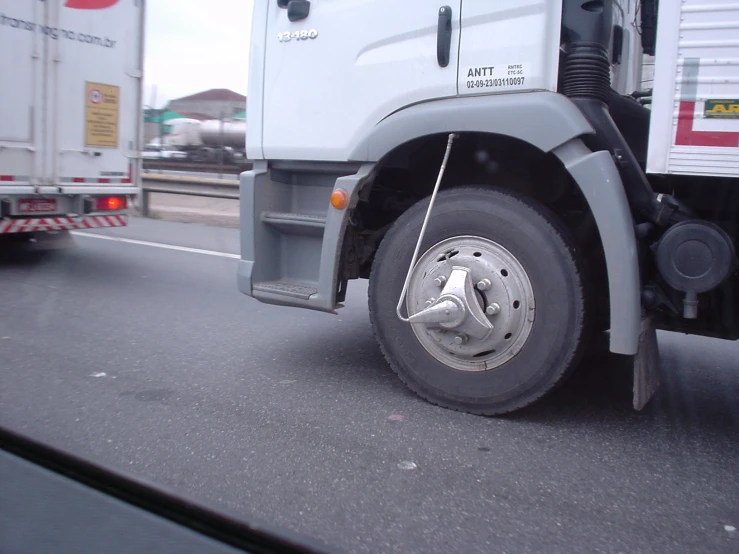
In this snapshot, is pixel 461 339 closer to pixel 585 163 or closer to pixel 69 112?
pixel 585 163

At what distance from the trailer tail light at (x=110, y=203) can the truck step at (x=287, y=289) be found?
5.00 metres

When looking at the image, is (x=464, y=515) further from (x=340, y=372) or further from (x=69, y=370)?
(x=69, y=370)

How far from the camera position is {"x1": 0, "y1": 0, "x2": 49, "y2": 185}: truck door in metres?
7.56

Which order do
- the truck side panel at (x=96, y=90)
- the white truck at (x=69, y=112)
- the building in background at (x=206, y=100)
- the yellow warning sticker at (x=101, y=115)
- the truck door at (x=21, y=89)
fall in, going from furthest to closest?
the building in background at (x=206, y=100) → the yellow warning sticker at (x=101, y=115) → the truck side panel at (x=96, y=90) → the white truck at (x=69, y=112) → the truck door at (x=21, y=89)

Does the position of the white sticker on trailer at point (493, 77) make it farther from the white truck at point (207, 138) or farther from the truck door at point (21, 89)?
the white truck at point (207, 138)

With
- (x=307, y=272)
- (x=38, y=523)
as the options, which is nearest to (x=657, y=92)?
(x=307, y=272)

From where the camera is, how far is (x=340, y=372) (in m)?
4.69

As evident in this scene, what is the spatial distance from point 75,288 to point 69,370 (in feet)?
9.44

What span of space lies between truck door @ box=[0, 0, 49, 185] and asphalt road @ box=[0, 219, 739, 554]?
2458 millimetres

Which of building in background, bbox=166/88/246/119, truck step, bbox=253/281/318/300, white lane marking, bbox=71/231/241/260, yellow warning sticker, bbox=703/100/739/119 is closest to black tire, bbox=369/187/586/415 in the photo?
truck step, bbox=253/281/318/300

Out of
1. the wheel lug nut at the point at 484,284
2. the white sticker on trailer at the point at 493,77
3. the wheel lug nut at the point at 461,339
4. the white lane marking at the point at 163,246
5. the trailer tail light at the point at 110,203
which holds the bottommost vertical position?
the white lane marking at the point at 163,246

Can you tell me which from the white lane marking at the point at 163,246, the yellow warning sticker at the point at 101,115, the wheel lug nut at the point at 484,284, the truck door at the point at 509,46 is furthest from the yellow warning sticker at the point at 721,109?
the yellow warning sticker at the point at 101,115

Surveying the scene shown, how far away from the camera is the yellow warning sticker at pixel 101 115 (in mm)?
8469

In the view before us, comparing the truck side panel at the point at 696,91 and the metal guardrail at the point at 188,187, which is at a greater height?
the truck side panel at the point at 696,91
